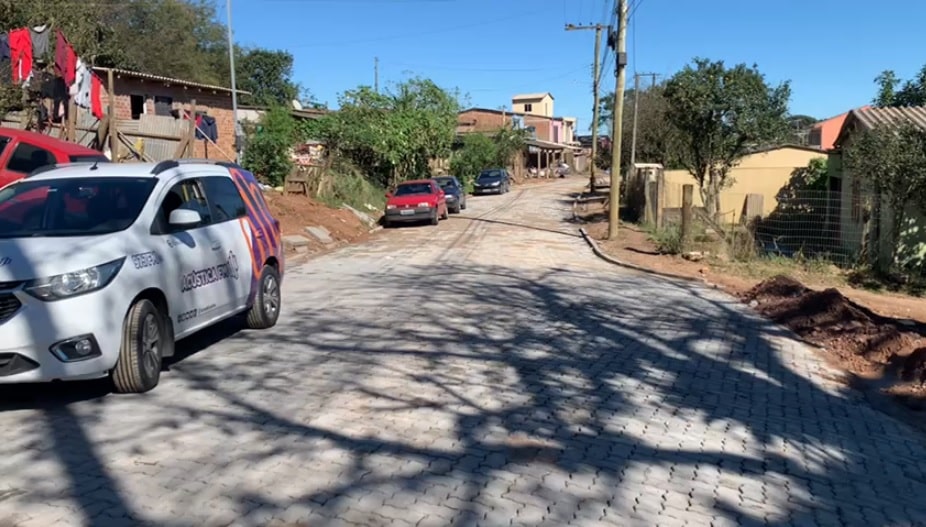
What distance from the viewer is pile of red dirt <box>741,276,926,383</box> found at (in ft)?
25.9

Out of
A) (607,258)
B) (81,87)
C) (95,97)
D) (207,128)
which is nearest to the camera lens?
(81,87)

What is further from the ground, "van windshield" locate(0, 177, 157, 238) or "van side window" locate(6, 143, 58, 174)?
"van side window" locate(6, 143, 58, 174)

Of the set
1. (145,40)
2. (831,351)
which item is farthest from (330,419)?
(145,40)

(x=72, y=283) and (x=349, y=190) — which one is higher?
(x=349, y=190)

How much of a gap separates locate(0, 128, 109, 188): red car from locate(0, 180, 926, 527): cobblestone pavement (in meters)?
5.03

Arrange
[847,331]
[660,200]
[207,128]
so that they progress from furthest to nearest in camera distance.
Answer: [207,128] < [660,200] < [847,331]

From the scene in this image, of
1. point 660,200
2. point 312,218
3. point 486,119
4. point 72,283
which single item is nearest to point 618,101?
point 660,200

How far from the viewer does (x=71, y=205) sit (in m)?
6.25

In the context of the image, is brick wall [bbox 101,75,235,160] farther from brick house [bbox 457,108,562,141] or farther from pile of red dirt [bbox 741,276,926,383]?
brick house [bbox 457,108,562,141]

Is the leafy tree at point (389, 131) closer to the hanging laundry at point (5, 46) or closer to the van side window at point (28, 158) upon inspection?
the hanging laundry at point (5, 46)

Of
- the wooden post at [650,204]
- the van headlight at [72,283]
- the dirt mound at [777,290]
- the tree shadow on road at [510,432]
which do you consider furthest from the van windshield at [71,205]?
the wooden post at [650,204]

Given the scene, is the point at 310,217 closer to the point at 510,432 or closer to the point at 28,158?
the point at 28,158

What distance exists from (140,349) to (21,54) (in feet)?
45.3

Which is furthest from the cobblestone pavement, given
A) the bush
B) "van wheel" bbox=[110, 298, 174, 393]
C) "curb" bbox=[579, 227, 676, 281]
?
the bush
